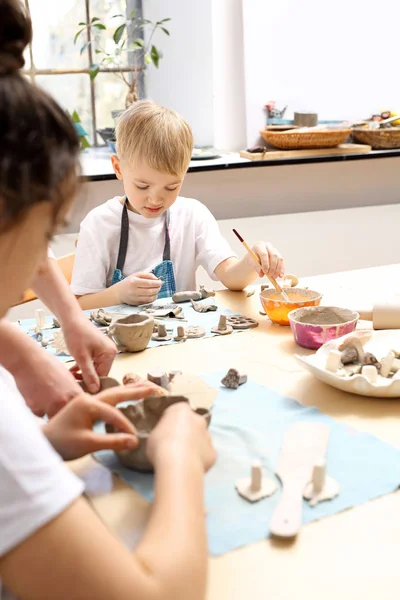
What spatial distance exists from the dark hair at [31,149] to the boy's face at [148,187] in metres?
1.05

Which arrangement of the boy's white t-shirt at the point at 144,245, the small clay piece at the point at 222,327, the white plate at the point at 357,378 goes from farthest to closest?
the boy's white t-shirt at the point at 144,245, the small clay piece at the point at 222,327, the white plate at the point at 357,378

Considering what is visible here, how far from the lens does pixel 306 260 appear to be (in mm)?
2939

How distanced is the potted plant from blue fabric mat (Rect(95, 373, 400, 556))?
7.46 feet

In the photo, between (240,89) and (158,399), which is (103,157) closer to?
(240,89)

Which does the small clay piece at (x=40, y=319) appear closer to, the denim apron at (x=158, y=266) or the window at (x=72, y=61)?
the denim apron at (x=158, y=266)

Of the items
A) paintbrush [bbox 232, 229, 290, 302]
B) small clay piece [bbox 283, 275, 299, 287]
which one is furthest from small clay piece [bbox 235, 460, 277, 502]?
small clay piece [bbox 283, 275, 299, 287]

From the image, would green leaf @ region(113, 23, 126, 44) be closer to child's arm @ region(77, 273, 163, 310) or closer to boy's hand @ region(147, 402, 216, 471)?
child's arm @ region(77, 273, 163, 310)

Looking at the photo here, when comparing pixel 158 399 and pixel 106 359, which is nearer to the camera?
pixel 158 399

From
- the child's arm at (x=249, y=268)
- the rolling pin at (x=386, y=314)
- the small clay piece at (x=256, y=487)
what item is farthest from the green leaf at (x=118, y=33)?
the small clay piece at (x=256, y=487)

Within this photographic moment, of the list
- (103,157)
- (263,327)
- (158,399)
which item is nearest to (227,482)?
(158,399)

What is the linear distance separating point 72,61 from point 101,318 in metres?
2.09

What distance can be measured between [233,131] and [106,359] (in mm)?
2200

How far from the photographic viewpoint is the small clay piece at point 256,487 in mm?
731

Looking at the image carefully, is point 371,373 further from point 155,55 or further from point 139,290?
point 155,55
